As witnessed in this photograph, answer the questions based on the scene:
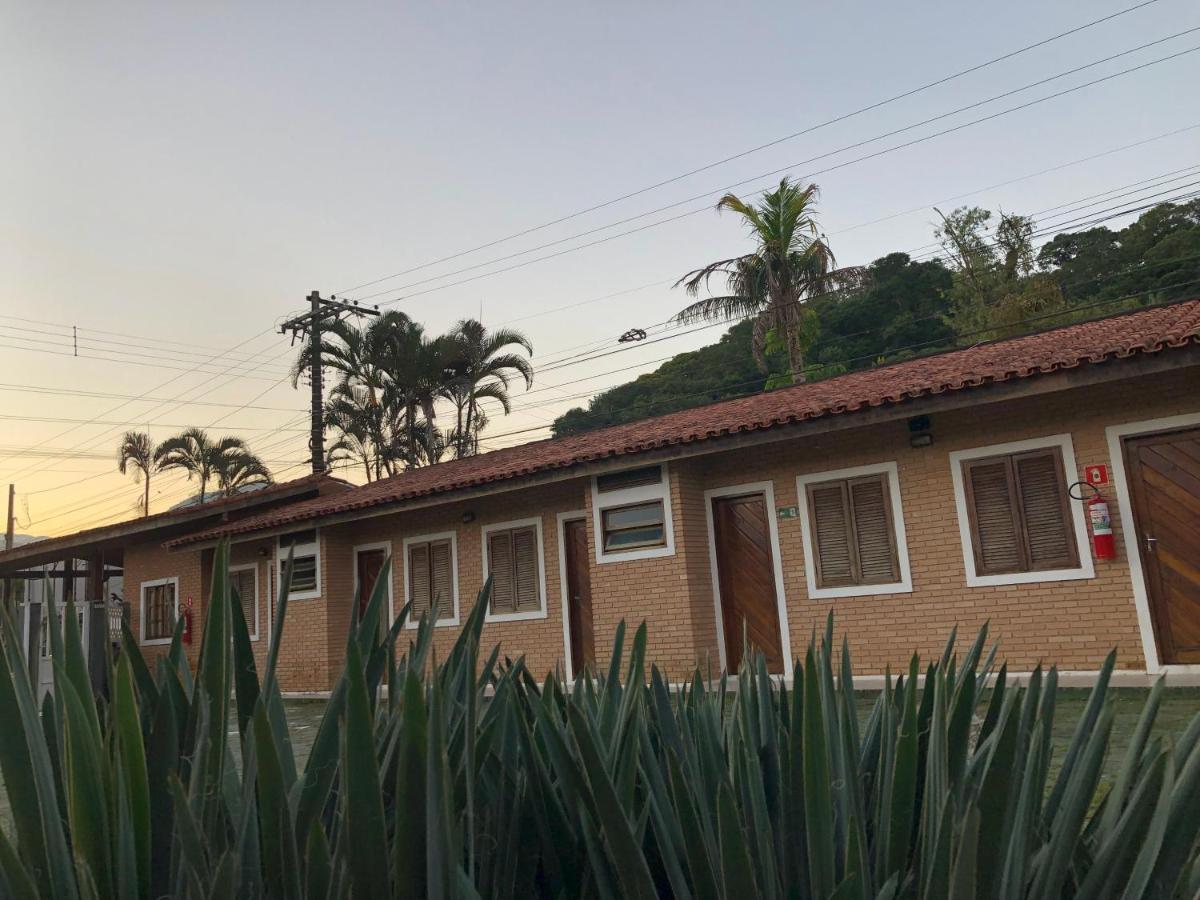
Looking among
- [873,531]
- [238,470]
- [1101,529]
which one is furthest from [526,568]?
[238,470]

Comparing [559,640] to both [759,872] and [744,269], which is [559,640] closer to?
[759,872]

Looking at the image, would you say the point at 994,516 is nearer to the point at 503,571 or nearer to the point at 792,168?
the point at 503,571

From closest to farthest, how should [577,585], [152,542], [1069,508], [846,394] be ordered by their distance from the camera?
1. [1069,508]
2. [846,394]
3. [577,585]
4. [152,542]

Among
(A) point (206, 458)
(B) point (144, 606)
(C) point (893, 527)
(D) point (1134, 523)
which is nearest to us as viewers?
(D) point (1134, 523)

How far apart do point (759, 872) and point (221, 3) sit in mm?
8045

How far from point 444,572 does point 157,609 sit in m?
7.98

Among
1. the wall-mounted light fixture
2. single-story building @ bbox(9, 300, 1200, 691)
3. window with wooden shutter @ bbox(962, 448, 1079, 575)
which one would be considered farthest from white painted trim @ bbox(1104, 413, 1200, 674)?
the wall-mounted light fixture

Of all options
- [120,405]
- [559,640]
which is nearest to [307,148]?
[559,640]

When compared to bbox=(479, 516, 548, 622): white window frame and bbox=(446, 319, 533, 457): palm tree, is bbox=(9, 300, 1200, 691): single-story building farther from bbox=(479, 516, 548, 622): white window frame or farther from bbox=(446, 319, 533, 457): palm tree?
bbox=(446, 319, 533, 457): palm tree

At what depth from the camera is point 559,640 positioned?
1168cm

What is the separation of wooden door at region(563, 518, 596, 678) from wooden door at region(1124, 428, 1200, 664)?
255 inches

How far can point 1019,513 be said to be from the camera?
27.9 feet

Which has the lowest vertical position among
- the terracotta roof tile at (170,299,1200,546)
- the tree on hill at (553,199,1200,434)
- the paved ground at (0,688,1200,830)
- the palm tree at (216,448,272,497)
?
the paved ground at (0,688,1200,830)

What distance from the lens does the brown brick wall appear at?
26.2 feet
